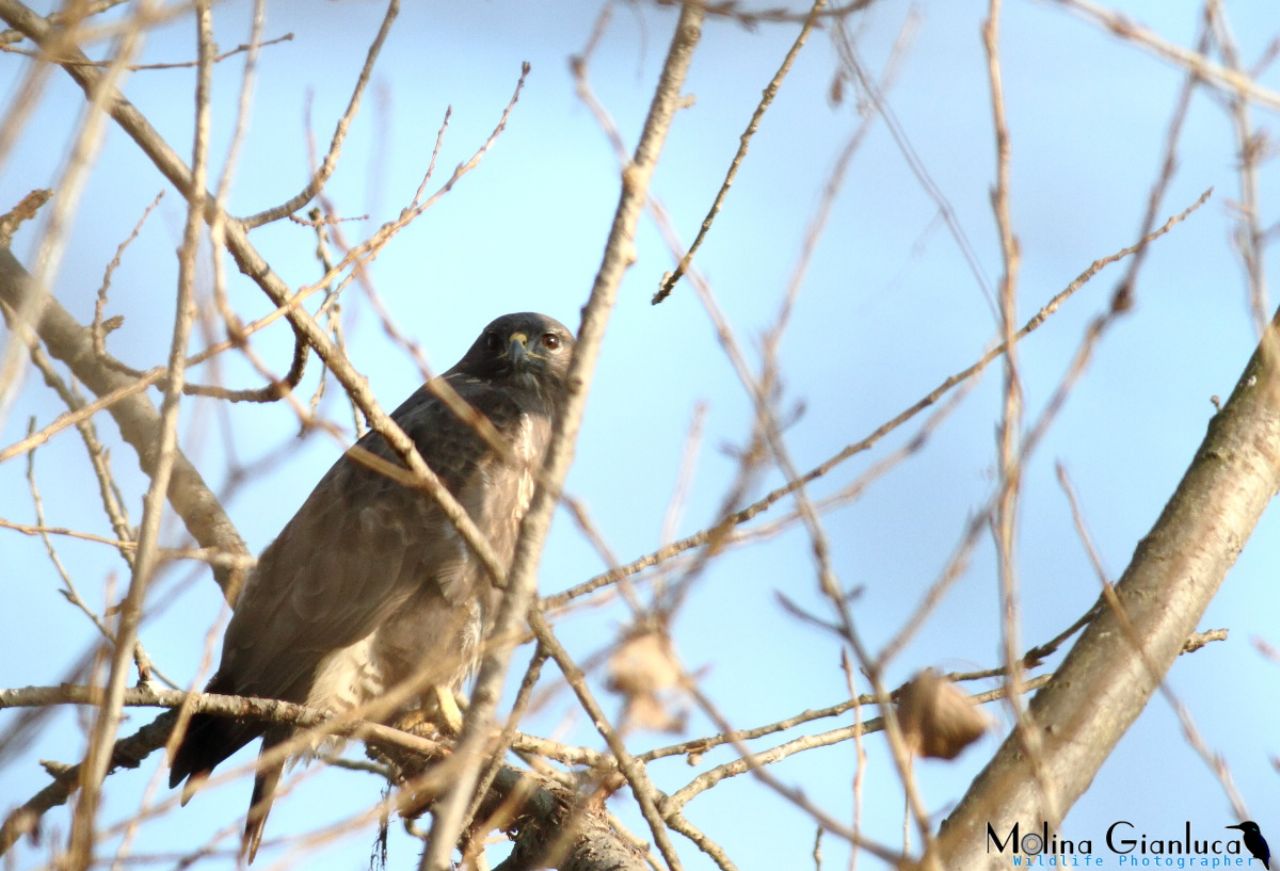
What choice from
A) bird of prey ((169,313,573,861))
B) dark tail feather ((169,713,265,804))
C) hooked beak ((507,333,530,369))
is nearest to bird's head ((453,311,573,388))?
hooked beak ((507,333,530,369))

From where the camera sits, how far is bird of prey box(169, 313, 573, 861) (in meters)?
4.79

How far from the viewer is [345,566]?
4.99m

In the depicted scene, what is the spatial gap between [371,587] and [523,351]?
1516mm

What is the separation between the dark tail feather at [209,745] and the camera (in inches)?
172

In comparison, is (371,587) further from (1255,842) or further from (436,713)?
(1255,842)

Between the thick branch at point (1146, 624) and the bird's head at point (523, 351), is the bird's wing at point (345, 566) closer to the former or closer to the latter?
the bird's head at point (523, 351)

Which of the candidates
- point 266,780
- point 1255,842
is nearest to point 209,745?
point 266,780

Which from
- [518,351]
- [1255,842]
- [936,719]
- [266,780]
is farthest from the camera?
[518,351]

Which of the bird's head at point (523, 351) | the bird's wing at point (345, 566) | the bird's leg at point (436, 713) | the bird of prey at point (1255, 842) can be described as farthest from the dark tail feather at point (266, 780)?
the bird of prey at point (1255, 842)

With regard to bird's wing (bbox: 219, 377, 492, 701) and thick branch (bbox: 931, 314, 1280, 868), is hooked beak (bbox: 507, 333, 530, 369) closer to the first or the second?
bird's wing (bbox: 219, 377, 492, 701)

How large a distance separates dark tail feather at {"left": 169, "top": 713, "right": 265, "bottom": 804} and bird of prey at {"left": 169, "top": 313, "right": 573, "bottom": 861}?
0.05 feet

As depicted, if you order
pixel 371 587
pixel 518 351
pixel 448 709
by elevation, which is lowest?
pixel 448 709

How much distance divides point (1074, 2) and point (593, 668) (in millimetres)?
1367

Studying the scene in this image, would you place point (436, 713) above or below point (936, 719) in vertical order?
above
